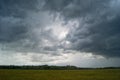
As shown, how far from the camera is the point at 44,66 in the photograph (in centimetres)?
18838

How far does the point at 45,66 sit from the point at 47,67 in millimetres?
3941

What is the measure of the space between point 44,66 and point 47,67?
476 cm

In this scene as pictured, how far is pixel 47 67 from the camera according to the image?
184625 millimetres

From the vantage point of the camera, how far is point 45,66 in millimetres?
188000

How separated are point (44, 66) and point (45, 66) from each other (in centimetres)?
99
